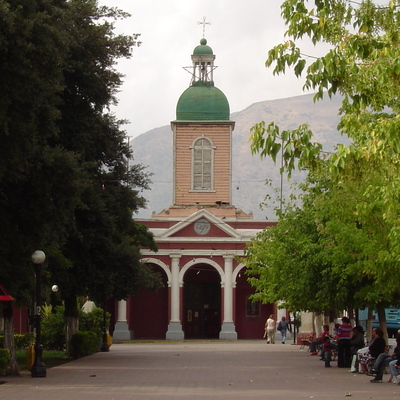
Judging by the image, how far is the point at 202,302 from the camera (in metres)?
64.7

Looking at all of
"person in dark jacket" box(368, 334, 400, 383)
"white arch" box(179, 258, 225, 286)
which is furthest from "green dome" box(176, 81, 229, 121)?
"person in dark jacket" box(368, 334, 400, 383)

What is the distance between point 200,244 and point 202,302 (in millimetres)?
5274

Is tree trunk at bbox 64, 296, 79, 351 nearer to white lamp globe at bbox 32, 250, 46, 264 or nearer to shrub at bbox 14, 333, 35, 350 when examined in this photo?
shrub at bbox 14, 333, 35, 350

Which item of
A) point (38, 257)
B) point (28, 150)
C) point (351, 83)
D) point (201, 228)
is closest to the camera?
point (351, 83)

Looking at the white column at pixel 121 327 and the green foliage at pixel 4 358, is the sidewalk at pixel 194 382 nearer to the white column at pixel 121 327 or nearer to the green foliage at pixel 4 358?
the green foliage at pixel 4 358

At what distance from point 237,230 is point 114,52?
33.0 metres

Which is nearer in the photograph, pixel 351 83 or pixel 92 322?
pixel 351 83

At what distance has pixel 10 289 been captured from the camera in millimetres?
23047

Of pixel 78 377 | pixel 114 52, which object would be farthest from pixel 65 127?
pixel 78 377

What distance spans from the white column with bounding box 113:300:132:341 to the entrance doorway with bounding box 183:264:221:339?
4636 mm

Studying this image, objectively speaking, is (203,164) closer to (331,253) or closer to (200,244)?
(200,244)

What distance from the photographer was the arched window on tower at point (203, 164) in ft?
211

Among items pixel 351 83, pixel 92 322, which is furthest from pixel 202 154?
pixel 351 83

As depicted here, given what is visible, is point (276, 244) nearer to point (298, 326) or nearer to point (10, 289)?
point (10, 289)
